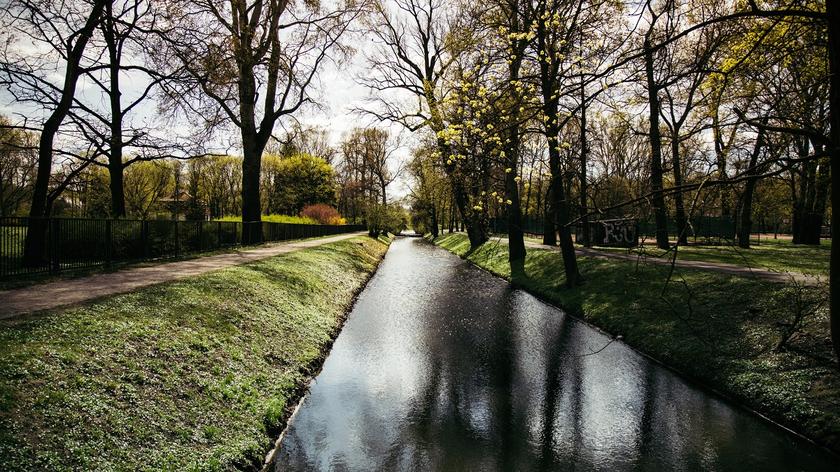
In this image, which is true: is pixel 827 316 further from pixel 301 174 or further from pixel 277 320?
pixel 301 174

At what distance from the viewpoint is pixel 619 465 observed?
516 cm

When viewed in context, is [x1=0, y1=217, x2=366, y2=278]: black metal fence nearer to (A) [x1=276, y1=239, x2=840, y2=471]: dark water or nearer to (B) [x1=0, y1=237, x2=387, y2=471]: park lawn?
(B) [x1=0, y1=237, x2=387, y2=471]: park lawn

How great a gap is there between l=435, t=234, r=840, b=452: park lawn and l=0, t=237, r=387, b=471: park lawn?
3970 millimetres

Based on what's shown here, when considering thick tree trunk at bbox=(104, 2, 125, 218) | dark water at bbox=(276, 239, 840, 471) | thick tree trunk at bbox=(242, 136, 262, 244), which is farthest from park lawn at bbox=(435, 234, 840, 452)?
thick tree trunk at bbox=(104, 2, 125, 218)

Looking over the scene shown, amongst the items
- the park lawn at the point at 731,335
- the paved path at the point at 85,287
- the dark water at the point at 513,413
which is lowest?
the dark water at the point at 513,413

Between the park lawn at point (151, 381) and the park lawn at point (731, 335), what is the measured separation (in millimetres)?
3970

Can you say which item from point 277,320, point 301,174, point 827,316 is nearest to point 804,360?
point 827,316

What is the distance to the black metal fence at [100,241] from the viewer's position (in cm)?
959

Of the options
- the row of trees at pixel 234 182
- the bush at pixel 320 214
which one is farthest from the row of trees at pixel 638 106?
the row of trees at pixel 234 182

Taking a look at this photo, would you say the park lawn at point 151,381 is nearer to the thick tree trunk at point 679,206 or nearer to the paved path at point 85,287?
the paved path at point 85,287

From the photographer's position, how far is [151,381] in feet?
17.1

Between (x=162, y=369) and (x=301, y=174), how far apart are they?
171 ft

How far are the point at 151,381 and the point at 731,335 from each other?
9250 millimetres

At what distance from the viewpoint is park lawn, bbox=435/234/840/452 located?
20.7 feet
